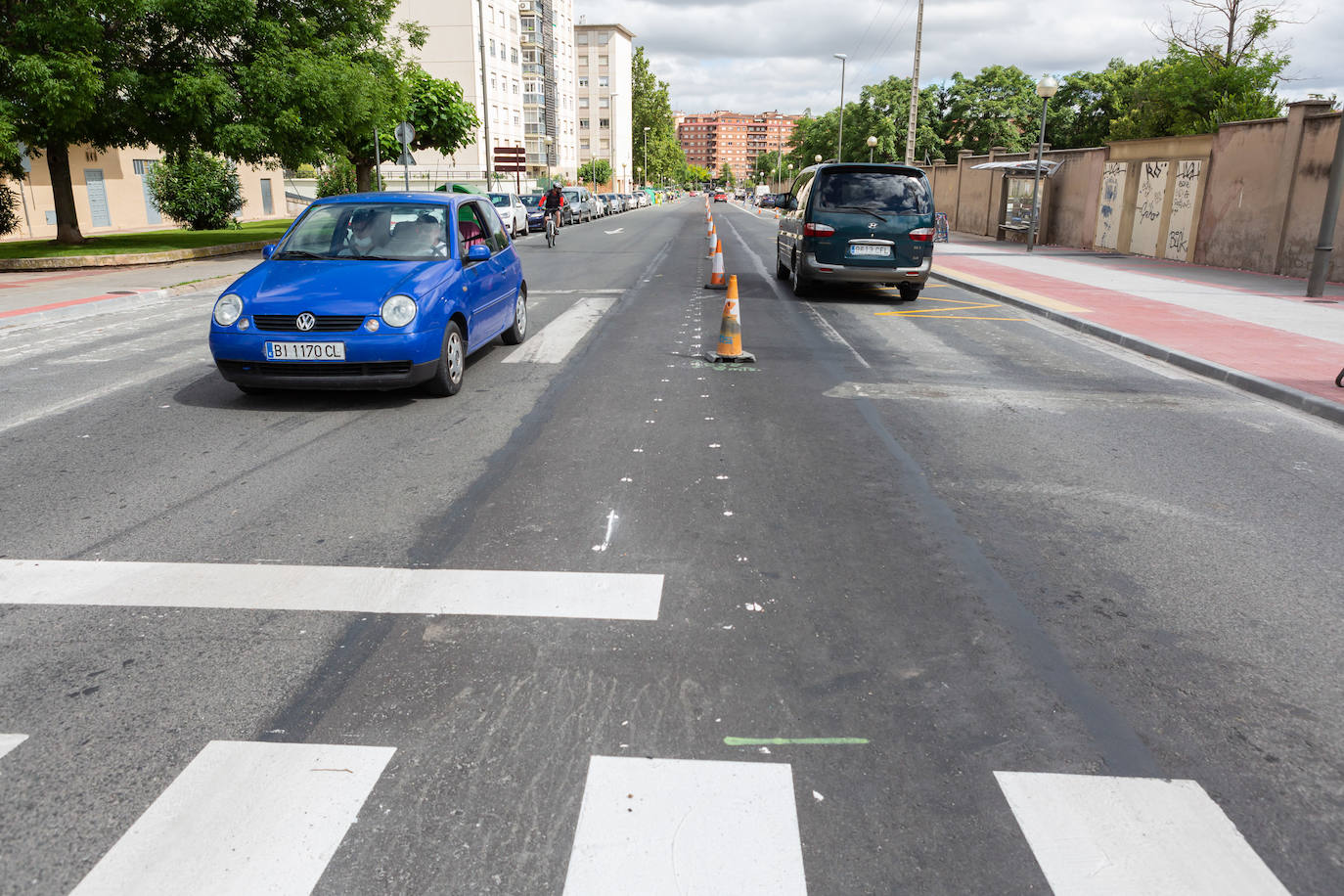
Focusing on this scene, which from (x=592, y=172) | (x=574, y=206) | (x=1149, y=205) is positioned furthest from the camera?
(x=592, y=172)

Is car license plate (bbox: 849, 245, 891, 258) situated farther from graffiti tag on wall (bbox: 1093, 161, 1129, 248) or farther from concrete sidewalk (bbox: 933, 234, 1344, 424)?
graffiti tag on wall (bbox: 1093, 161, 1129, 248)

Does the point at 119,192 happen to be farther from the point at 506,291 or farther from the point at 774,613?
the point at 774,613

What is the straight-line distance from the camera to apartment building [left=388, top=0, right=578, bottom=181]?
65438mm

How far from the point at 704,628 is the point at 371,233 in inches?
220

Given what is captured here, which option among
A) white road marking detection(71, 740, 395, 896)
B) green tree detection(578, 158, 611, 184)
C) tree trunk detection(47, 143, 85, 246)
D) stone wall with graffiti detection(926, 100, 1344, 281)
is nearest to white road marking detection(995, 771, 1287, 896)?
white road marking detection(71, 740, 395, 896)

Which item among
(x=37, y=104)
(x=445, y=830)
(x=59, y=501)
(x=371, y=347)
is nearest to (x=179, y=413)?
(x=371, y=347)

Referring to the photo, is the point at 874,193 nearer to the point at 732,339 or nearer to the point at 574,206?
the point at 732,339

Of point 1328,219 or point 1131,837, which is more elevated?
point 1328,219

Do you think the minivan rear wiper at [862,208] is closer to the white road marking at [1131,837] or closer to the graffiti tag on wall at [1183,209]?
the white road marking at [1131,837]

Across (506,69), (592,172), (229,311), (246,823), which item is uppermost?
(506,69)

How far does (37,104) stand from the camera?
59.4 ft

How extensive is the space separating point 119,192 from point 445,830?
40266mm

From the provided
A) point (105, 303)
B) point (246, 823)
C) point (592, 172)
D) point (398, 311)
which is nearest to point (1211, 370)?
point (398, 311)

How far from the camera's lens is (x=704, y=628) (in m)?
3.60
